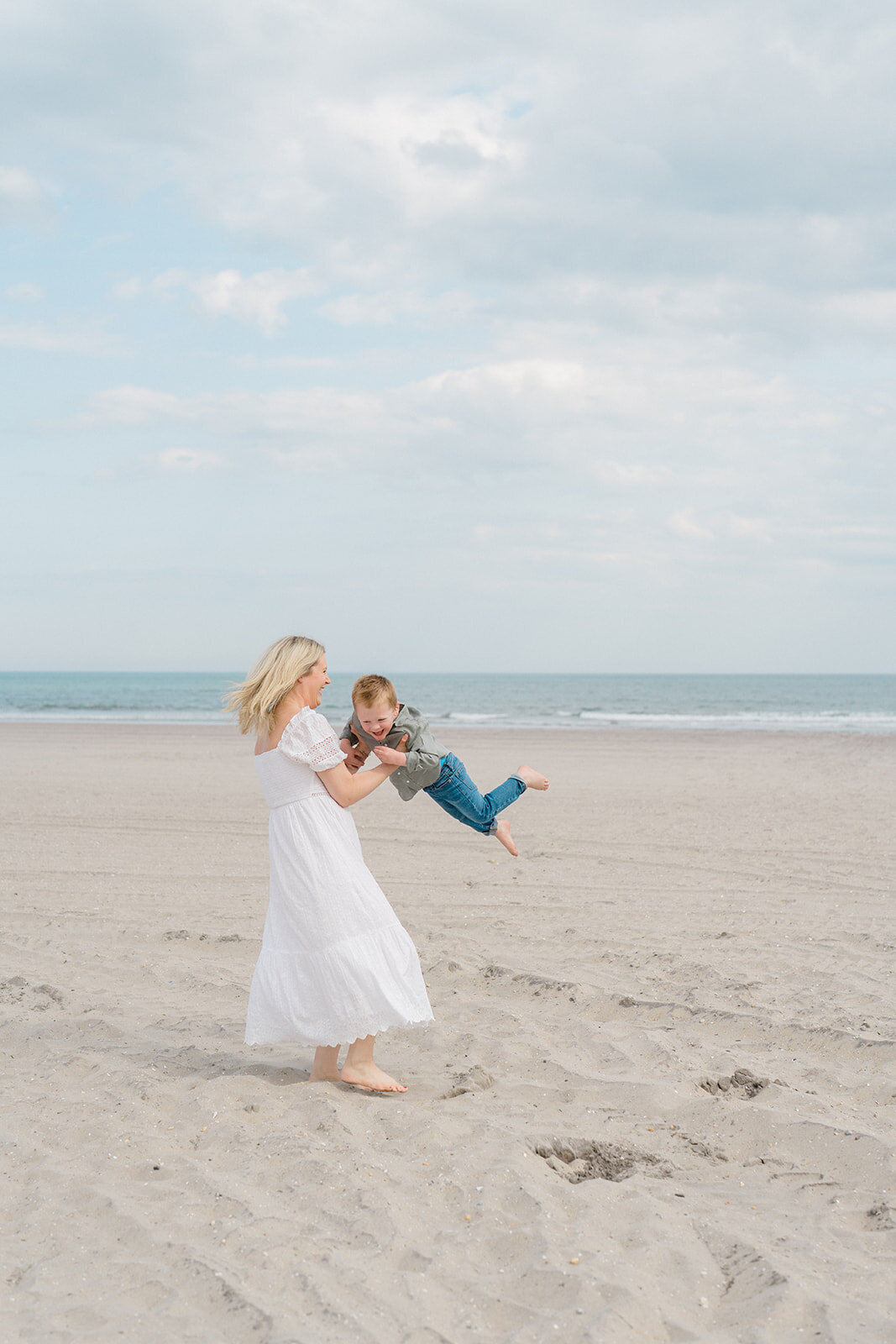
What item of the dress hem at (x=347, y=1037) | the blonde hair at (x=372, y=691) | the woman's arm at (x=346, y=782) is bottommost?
the dress hem at (x=347, y=1037)

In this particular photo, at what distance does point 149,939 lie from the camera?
6965 mm

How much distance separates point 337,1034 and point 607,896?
4.29 metres

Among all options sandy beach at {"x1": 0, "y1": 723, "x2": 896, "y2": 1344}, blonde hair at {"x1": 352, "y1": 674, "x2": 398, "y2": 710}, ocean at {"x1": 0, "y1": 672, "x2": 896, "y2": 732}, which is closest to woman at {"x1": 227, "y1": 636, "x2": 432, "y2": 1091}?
blonde hair at {"x1": 352, "y1": 674, "x2": 398, "y2": 710}

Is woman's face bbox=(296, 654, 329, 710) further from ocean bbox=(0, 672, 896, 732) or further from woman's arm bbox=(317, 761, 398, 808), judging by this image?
ocean bbox=(0, 672, 896, 732)

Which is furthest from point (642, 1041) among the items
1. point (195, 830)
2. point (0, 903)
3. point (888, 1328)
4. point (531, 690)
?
point (531, 690)

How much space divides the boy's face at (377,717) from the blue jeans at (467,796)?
0.36 meters

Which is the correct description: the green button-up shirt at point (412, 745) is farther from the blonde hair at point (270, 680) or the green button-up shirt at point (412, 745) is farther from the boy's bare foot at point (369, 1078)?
Result: the boy's bare foot at point (369, 1078)

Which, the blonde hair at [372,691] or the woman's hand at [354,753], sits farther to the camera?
the woman's hand at [354,753]

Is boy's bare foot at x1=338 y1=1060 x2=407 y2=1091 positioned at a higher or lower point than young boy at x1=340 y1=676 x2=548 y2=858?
lower

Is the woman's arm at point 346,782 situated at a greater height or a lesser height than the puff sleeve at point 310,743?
lesser

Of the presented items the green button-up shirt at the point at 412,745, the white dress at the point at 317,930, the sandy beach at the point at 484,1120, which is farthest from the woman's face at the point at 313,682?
the sandy beach at the point at 484,1120

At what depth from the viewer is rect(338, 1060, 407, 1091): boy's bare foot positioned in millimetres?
4397

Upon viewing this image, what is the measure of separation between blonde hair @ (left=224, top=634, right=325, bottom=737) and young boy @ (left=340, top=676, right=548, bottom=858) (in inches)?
10.5

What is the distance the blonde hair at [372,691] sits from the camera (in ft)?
14.5
